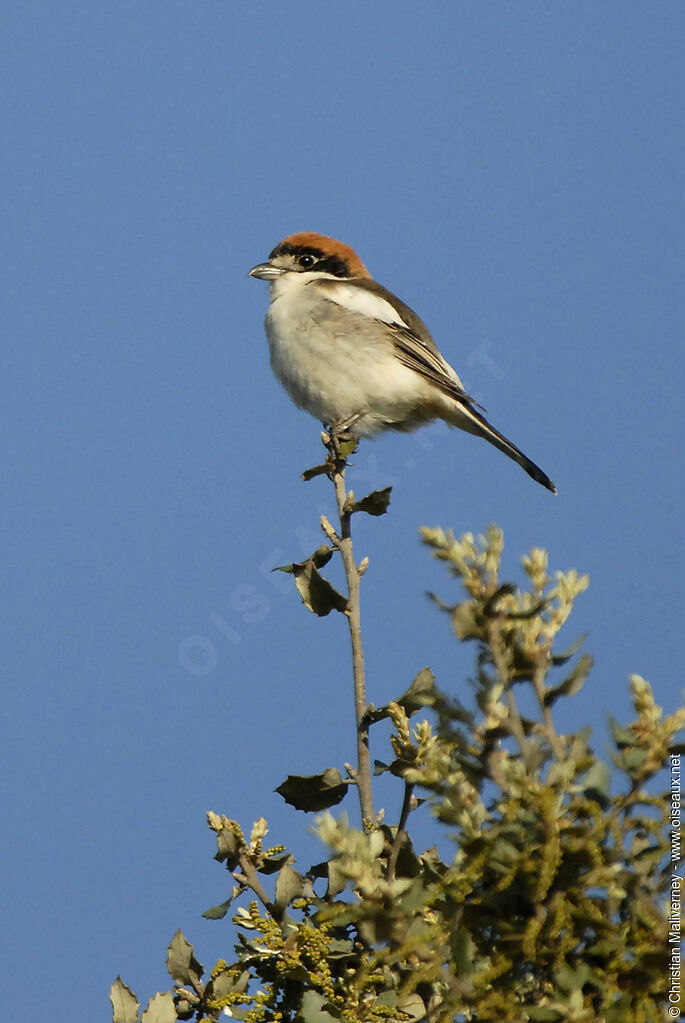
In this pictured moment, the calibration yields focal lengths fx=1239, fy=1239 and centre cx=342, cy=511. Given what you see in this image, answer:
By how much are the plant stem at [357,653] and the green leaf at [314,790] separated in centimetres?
8

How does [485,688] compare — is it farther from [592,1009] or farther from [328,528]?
[328,528]

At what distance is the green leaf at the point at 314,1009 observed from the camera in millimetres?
2068

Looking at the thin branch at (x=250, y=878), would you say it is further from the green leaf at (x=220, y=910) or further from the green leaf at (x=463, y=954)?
the green leaf at (x=463, y=954)

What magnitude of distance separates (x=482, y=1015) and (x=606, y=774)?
15.2 inches

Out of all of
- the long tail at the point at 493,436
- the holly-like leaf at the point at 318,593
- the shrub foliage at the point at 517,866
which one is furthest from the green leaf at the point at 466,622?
the long tail at the point at 493,436

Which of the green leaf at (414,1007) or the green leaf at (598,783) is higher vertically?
the green leaf at (598,783)

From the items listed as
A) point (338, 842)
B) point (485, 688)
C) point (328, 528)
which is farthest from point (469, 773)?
point (328, 528)

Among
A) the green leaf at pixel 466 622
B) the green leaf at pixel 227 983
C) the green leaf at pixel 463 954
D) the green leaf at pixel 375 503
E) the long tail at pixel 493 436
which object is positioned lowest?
the green leaf at pixel 463 954

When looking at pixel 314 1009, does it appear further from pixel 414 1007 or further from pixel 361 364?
pixel 361 364

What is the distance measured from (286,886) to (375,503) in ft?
3.39

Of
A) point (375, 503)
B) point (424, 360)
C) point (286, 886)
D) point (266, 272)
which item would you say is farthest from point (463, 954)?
point (266, 272)

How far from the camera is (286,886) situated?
248 centimetres

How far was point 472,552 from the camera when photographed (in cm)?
193

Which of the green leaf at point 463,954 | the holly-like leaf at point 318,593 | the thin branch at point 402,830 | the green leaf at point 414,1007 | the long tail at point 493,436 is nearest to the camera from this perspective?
the green leaf at point 463,954
